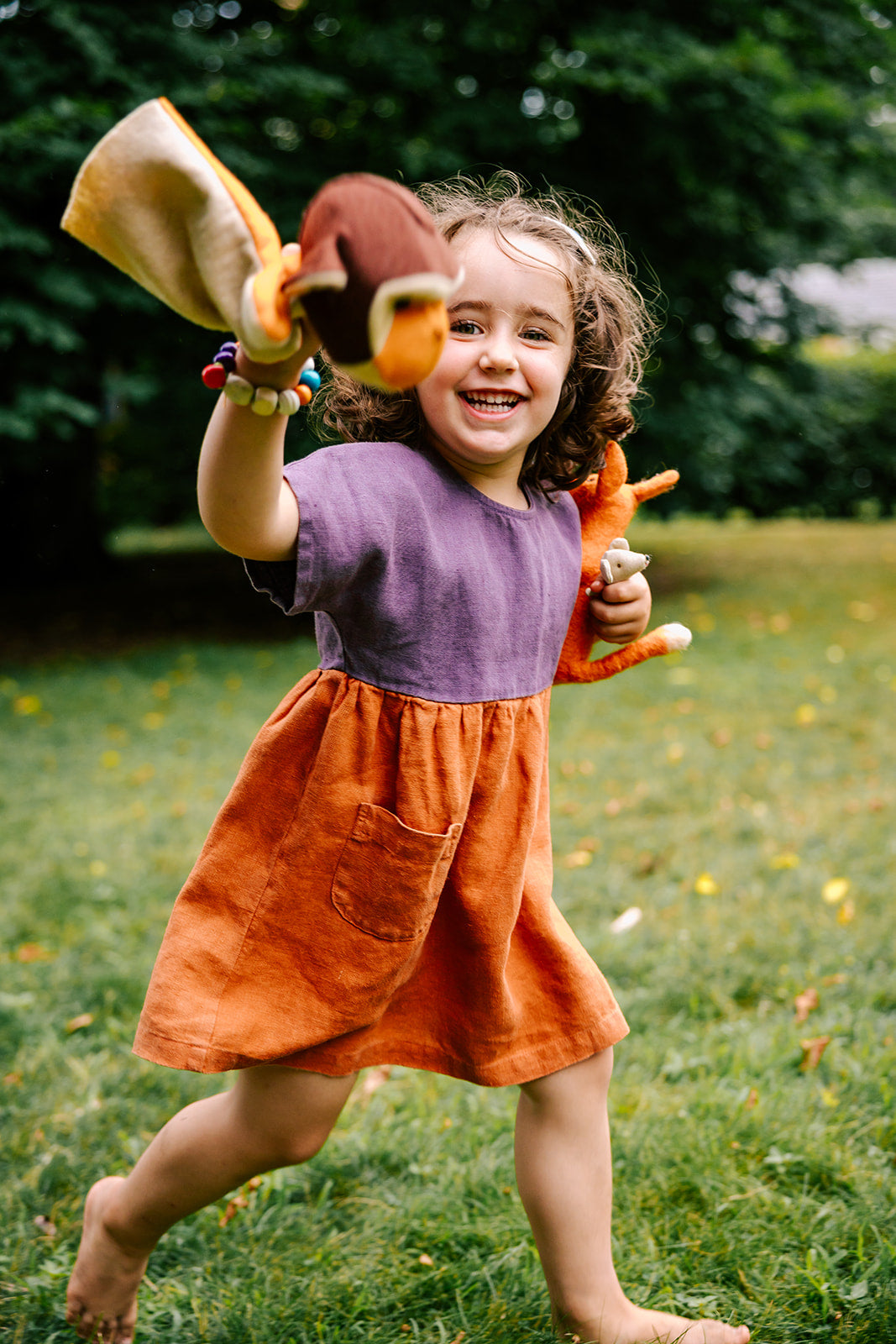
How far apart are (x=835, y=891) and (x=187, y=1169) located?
2.33 meters

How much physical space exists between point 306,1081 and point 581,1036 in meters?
0.42

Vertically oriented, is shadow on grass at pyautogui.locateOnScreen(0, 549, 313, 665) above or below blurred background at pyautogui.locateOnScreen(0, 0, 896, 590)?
below

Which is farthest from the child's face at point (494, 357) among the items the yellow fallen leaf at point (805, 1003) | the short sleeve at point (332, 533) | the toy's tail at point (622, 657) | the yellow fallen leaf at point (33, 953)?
the yellow fallen leaf at point (33, 953)

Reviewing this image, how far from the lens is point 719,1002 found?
117 inches

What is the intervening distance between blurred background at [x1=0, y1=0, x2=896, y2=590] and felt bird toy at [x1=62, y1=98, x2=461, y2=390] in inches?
220

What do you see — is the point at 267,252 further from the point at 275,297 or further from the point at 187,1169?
the point at 187,1169

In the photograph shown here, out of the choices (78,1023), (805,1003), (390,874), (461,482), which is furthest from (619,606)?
(78,1023)

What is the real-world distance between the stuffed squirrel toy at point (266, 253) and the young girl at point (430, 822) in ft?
0.87

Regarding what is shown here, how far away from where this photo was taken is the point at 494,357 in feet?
5.24

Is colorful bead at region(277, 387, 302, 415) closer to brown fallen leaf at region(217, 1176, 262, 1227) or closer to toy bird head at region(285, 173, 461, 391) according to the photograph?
toy bird head at region(285, 173, 461, 391)

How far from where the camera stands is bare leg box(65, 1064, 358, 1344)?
5.72 feet

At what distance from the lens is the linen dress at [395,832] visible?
5.22 ft

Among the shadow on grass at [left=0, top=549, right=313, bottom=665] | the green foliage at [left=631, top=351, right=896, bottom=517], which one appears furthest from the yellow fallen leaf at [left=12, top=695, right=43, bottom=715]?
the green foliage at [left=631, top=351, right=896, bottom=517]

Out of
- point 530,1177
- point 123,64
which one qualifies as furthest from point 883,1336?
point 123,64
